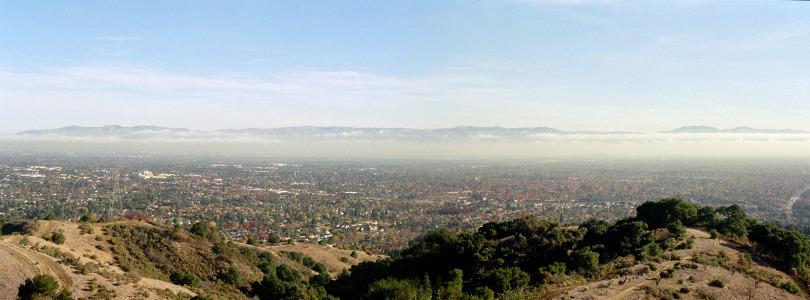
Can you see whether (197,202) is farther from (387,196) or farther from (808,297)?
(808,297)

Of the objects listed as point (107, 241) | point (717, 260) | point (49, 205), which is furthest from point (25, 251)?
point (49, 205)

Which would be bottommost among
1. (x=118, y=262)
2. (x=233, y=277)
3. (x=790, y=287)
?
(x=233, y=277)

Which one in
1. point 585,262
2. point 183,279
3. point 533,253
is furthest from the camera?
point 533,253

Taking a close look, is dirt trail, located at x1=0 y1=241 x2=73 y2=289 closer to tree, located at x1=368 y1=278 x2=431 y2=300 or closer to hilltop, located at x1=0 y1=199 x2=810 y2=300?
hilltop, located at x1=0 y1=199 x2=810 y2=300

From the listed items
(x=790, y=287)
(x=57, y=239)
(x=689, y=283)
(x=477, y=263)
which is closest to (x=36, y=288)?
(x=57, y=239)

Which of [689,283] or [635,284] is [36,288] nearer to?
[635,284]

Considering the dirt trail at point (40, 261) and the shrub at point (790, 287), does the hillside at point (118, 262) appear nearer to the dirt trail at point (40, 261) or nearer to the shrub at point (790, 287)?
the dirt trail at point (40, 261)

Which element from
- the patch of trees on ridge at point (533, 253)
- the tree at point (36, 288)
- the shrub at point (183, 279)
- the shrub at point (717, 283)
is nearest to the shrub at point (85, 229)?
the shrub at point (183, 279)
